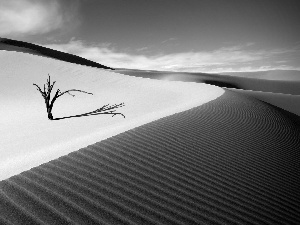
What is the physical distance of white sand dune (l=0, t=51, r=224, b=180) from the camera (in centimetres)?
504

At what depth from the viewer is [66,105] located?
468 inches

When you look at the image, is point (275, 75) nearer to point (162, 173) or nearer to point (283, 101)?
point (283, 101)

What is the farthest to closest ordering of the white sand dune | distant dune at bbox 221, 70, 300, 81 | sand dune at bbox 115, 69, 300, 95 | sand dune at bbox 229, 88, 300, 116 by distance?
distant dune at bbox 221, 70, 300, 81 < sand dune at bbox 115, 69, 300, 95 < sand dune at bbox 229, 88, 300, 116 < the white sand dune

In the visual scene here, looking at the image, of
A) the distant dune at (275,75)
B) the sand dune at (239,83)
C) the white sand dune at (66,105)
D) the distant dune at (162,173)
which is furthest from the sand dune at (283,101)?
the distant dune at (275,75)

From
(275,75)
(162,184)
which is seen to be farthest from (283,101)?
(275,75)

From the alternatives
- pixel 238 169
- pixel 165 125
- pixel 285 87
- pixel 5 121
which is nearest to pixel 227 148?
pixel 238 169

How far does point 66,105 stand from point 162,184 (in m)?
9.59

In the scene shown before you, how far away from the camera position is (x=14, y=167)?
383cm

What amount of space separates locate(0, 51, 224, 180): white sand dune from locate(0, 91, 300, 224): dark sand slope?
883 mm

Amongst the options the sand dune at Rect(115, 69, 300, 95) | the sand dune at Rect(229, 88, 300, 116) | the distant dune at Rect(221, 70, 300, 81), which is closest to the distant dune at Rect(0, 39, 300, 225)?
the sand dune at Rect(229, 88, 300, 116)

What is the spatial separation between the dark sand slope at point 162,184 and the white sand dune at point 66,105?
0.88 m

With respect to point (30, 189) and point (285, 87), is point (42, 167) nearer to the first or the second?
point (30, 189)

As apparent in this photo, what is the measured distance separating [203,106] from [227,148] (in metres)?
3.12

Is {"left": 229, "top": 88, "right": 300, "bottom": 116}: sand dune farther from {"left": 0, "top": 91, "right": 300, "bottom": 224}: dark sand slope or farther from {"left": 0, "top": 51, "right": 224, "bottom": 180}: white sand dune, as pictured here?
{"left": 0, "top": 91, "right": 300, "bottom": 224}: dark sand slope
